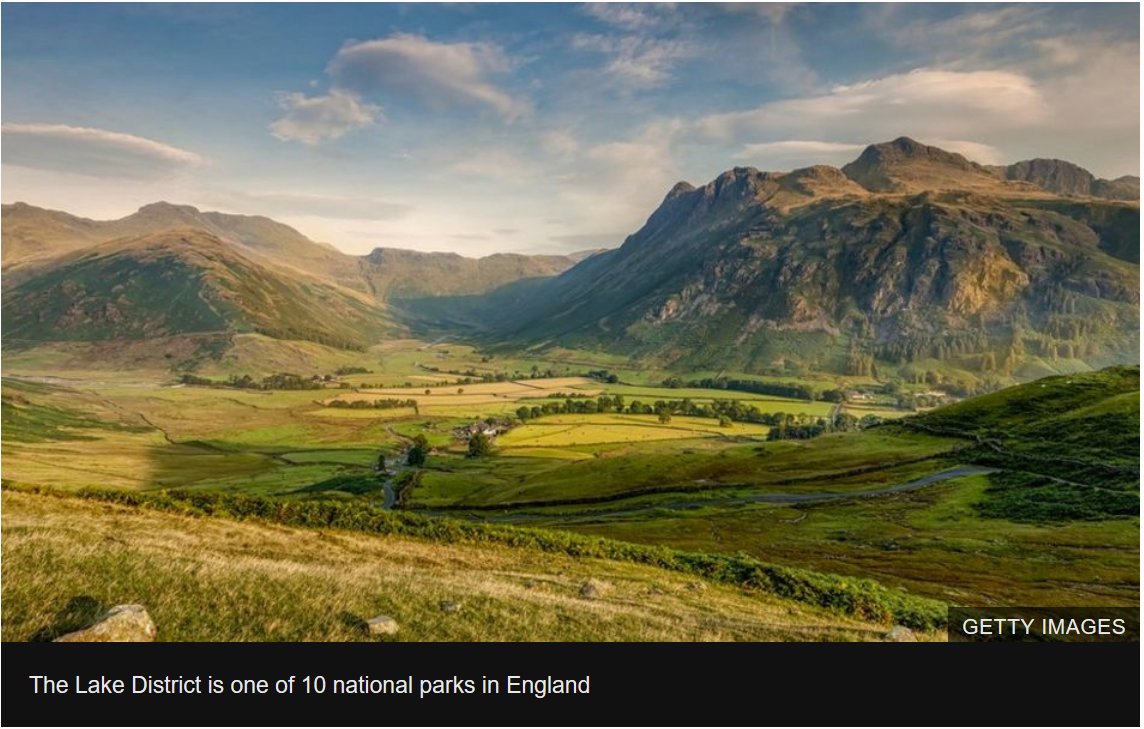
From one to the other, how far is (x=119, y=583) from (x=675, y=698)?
18.9 m

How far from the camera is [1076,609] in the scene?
46.4 m

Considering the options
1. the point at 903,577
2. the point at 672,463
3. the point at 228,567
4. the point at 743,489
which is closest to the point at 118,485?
the point at 672,463

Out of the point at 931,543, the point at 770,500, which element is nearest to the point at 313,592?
the point at 931,543

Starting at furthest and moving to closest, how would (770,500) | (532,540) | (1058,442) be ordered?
(1058,442) < (770,500) < (532,540)

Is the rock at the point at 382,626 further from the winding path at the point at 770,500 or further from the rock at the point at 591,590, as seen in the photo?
the winding path at the point at 770,500

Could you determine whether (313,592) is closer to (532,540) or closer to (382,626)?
(382,626)

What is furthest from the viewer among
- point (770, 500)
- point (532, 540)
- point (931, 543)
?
point (770, 500)

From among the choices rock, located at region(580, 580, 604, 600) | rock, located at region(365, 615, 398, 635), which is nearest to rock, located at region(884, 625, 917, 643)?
rock, located at region(580, 580, 604, 600)

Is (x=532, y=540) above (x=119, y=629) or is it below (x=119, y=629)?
below

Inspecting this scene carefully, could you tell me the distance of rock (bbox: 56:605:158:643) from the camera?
17.1 metres

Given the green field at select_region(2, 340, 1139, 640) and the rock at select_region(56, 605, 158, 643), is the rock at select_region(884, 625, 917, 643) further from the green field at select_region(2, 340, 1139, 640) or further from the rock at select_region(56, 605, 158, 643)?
the green field at select_region(2, 340, 1139, 640)

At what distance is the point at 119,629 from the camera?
1738 centimetres
